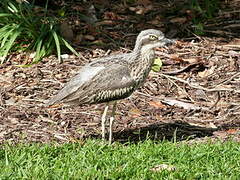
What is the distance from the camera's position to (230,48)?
1027 centimetres

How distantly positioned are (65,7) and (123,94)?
14.8 ft

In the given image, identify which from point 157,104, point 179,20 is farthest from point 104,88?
point 179,20

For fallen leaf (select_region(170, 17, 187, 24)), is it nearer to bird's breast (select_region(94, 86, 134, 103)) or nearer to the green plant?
the green plant

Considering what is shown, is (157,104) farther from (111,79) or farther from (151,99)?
(111,79)

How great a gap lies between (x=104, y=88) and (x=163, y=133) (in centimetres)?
105

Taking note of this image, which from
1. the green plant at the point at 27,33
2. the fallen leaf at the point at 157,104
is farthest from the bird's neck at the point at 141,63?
the green plant at the point at 27,33

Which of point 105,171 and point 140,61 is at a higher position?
point 140,61

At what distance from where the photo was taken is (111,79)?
7.43 metres

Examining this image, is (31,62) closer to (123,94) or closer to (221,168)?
(123,94)

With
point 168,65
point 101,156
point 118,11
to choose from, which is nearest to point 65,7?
point 118,11

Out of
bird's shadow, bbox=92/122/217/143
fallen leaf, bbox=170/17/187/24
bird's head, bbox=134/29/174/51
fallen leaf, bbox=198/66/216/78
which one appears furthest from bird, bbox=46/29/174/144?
fallen leaf, bbox=170/17/187/24

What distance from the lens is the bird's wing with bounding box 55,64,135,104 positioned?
7371mm

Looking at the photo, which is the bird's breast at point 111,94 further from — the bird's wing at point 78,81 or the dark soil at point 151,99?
the dark soil at point 151,99

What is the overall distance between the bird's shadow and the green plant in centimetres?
223
